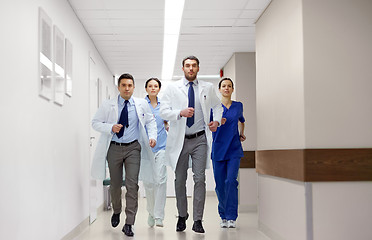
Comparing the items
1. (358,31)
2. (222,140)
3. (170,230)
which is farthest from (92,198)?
(358,31)

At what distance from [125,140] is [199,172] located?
91 cm

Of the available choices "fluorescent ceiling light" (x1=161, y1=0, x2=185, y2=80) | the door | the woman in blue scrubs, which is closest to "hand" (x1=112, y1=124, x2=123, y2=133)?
the woman in blue scrubs

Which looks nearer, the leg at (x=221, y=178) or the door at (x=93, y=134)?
the leg at (x=221, y=178)

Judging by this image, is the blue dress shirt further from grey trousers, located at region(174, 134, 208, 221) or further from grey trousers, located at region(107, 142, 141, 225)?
grey trousers, located at region(174, 134, 208, 221)

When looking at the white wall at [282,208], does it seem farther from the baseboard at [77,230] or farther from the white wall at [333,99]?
the baseboard at [77,230]

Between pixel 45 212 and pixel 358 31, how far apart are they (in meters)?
3.05

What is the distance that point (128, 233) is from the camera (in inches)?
215

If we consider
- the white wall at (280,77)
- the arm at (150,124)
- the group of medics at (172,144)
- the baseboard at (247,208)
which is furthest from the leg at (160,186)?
the baseboard at (247,208)

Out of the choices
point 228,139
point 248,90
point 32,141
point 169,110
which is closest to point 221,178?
point 228,139

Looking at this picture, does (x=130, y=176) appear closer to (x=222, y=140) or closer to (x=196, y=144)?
(x=196, y=144)

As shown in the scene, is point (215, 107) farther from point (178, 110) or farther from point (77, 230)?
point (77, 230)

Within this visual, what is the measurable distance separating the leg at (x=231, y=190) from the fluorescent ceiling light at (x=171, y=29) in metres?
1.95

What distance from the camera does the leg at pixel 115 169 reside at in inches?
220

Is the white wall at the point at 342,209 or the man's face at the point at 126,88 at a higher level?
the man's face at the point at 126,88
